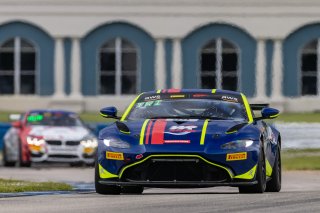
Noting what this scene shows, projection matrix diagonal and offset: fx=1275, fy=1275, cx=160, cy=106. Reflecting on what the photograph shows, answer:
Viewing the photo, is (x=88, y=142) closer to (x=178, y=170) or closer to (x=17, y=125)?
(x=17, y=125)

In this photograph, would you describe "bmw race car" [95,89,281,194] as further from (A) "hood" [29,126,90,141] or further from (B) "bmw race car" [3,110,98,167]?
(A) "hood" [29,126,90,141]

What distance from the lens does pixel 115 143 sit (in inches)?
585

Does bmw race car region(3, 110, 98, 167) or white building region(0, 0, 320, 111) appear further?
white building region(0, 0, 320, 111)

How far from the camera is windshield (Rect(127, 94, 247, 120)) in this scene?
15.8 meters

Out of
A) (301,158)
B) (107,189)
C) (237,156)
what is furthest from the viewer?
(301,158)

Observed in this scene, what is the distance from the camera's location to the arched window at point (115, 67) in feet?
159

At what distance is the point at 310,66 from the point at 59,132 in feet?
79.0

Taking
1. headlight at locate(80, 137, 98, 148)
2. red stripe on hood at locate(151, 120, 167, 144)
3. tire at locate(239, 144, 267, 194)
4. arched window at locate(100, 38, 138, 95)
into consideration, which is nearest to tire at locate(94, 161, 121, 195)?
red stripe on hood at locate(151, 120, 167, 144)

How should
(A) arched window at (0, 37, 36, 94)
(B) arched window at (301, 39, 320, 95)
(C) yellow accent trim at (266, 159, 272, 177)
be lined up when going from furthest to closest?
(B) arched window at (301, 39, 320, 95), (A) arched window at (0, 37, 36, 94), (C) yellow accent trim at (266, 159, 272, 177)

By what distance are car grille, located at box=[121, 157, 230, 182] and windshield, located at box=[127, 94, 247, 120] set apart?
3.77 feet

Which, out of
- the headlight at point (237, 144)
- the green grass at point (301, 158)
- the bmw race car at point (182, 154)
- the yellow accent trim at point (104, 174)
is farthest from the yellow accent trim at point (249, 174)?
the green grass at point (301, 158)

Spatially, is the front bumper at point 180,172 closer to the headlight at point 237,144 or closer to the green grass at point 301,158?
the headlight at point 237,144

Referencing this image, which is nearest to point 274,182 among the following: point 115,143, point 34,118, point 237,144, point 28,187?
point 237,144

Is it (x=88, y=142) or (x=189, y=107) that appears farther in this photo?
(x=88, y=142)
